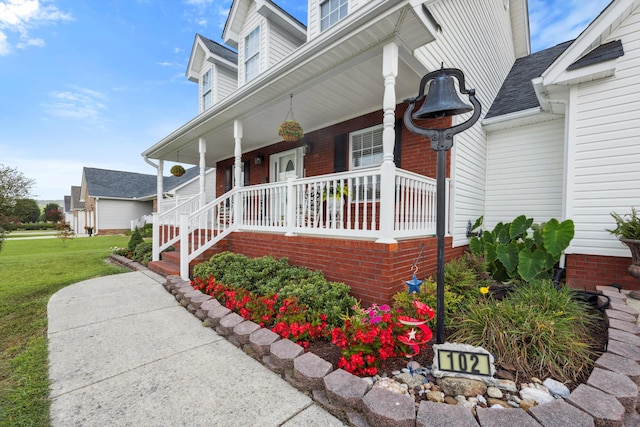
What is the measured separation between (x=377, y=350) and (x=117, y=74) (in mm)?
16740

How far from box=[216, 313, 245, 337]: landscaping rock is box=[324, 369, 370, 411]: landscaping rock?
1.40m

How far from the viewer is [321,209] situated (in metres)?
4.09

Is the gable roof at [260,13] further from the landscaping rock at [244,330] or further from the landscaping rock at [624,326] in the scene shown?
the landscaping rock at [624,326]

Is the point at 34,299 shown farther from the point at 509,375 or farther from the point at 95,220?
the point at 95,220

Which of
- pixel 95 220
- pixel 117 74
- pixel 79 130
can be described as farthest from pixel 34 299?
pixel 95 220

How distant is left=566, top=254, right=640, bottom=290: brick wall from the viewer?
13.0ft

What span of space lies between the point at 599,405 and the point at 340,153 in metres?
5.44

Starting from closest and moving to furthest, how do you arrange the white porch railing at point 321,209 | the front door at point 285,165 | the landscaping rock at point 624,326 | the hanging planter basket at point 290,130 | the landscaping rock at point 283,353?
the landscaping rock at point 283,353 → the landscaping rock at point 624,326 → the white porch railing at point 321,209 → the hanging planter basket at point 290,130 → the front door at point 285,165

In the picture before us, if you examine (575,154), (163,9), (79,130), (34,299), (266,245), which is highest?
(163,9)

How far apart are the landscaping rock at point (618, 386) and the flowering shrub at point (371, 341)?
1.05 m

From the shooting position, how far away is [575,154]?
4.28 metres

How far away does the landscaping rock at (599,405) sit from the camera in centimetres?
→ 150

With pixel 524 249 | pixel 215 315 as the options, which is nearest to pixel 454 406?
pixel 215 315

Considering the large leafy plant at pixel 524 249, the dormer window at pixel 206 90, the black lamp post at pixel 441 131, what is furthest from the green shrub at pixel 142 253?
the large leafy plant at pixel 524 249
